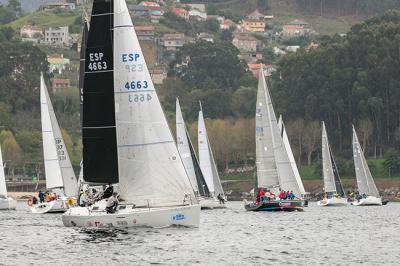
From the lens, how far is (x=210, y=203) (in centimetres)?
8450

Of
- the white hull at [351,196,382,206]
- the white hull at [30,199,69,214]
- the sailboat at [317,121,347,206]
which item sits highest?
the white hull at [30,199,69,214]

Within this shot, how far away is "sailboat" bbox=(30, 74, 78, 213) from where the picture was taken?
239 feet

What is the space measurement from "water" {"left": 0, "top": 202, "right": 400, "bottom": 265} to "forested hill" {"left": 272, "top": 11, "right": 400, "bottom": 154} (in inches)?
3374

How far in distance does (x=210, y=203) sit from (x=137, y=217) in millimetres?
37630

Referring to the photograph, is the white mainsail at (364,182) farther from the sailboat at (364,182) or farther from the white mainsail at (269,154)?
the white mainsail at (269,154)

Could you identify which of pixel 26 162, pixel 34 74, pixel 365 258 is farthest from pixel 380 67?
pixel 365 258

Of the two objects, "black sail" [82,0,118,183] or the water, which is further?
"black sail" [82,0,118,183]

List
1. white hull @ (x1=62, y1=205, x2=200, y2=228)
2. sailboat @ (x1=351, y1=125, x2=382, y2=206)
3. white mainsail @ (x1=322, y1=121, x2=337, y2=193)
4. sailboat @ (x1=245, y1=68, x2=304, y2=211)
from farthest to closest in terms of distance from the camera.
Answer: white mainsail @ (x1=322, y1=121, x2=337, y2=193)
sailboat @ (x1=351, y1=125, x2=382, y2=206)
sailboat @ (x1=245, y1=68, x2=304, y2=211)
white hull @ (x1=62, y1=205, x2=200, y2=228)

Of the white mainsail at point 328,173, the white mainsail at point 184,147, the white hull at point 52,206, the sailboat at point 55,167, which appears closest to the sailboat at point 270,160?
the white mainsail at point 184,147

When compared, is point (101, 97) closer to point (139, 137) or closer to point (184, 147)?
point (139, 137)

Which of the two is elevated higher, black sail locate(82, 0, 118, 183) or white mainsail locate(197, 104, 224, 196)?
black sail locate(82, 0, 118, 183)

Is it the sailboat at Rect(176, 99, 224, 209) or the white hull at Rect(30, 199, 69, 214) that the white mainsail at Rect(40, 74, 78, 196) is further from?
the sailboat at Rect(176, 99, 224, 209)

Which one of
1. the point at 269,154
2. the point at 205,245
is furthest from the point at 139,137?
the point at 269,154

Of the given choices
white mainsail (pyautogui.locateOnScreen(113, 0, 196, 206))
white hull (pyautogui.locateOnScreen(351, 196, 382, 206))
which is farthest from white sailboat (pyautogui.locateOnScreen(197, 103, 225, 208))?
white mainsail (pyautogui.locateOnScreen(113, 0, 196, 206))
